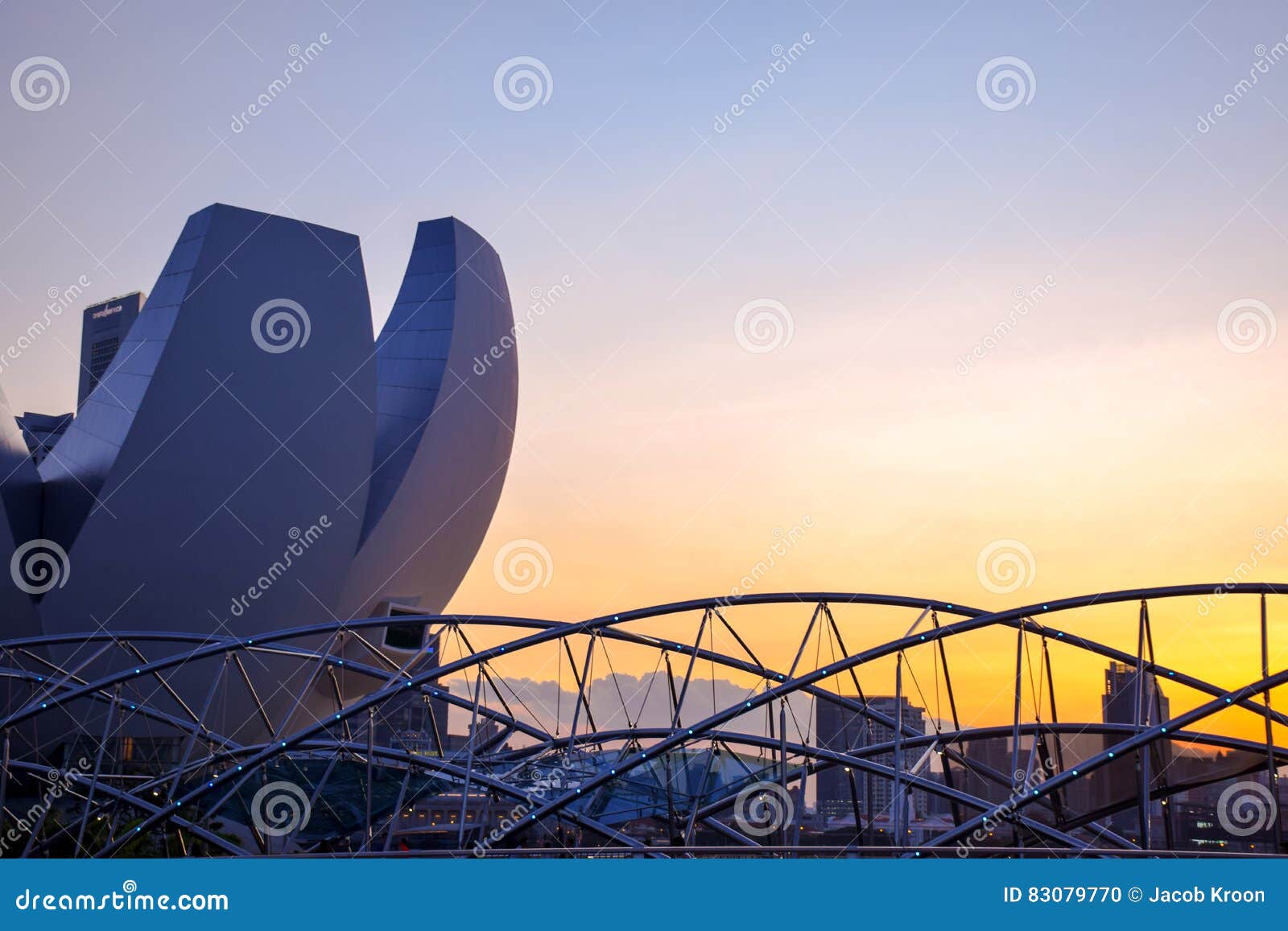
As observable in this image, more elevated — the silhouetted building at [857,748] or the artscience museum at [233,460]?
the artscience museum at [233,460]

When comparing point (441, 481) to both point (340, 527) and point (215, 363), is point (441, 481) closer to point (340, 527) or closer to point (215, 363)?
point (340, 527)

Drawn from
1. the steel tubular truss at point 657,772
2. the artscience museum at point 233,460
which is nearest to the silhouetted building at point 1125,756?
the steel tubular truss at point 657,772

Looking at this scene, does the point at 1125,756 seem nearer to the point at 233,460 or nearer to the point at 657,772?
the point at 657,772

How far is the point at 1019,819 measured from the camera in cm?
2692

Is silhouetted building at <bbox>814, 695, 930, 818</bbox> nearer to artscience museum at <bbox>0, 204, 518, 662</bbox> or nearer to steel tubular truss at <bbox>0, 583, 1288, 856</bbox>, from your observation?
steel tubular truss at <bbox>0, 583, 1288, 856</bbox>

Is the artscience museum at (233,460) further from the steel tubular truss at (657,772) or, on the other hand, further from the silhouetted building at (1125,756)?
the silhouetted building at (1125,756)

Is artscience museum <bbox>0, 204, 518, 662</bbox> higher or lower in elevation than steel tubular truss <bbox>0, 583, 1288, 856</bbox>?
higher

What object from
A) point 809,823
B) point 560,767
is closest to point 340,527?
point 560,767

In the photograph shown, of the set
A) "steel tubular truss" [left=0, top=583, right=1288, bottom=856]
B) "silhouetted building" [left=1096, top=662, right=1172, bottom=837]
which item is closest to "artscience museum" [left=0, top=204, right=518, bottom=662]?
"steel tubular truss" [left=0, top=583, right=1288, bottom=856]

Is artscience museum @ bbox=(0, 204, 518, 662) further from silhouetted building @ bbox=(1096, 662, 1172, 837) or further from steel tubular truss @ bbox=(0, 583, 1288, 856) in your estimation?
silhouetted building @ bbox=(1096, 662, 1172, 837)

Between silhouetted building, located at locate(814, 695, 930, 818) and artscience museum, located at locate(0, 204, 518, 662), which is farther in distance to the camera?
artscience museum, located at locate(0, 204, 518, 662)
